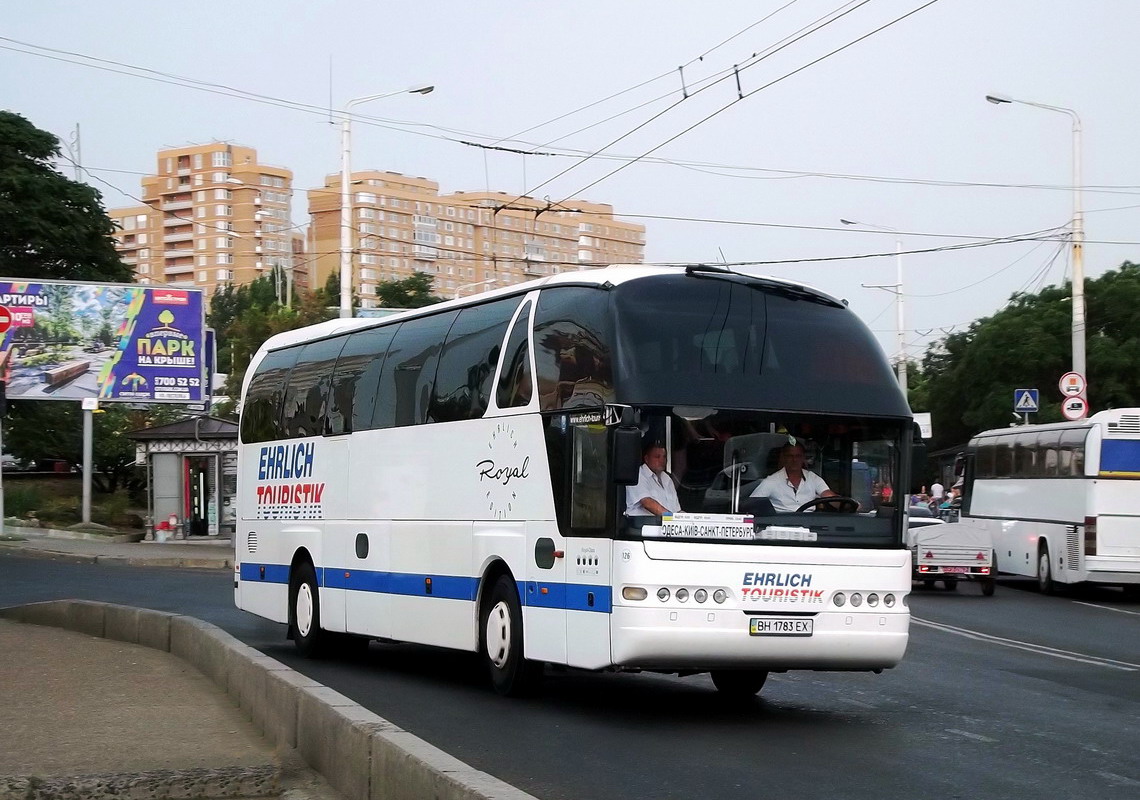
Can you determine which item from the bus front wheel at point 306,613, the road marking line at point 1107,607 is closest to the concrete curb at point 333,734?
the bus front wheel at point 306,613

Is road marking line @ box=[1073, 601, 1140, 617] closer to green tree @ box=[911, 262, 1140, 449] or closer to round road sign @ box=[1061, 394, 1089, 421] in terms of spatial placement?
round road sign @ box=[1061, 394, 1089, 421]

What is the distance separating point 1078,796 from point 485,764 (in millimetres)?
3108

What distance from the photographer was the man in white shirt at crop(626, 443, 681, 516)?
34.7ft

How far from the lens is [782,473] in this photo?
10758 millimetres

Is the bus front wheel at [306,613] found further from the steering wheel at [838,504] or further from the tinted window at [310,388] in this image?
the steering wheel at [838,504]

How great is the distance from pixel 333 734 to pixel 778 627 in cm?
366

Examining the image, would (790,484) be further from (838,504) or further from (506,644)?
(506,644)

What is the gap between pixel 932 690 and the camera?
13133 mm

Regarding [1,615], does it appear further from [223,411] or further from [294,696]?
[223,411]

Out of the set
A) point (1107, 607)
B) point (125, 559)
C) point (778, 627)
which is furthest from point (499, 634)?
point (125, 559)

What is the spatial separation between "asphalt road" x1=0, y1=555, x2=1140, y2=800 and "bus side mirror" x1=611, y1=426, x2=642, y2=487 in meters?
1.63

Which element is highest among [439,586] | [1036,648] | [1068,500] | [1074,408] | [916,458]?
[1074,408]

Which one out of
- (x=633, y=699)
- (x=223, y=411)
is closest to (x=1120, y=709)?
(x=633, y=699)

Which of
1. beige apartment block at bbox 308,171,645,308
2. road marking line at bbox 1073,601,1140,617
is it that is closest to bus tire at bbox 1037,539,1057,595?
road marking line at bbox 1073,601,1140,617
